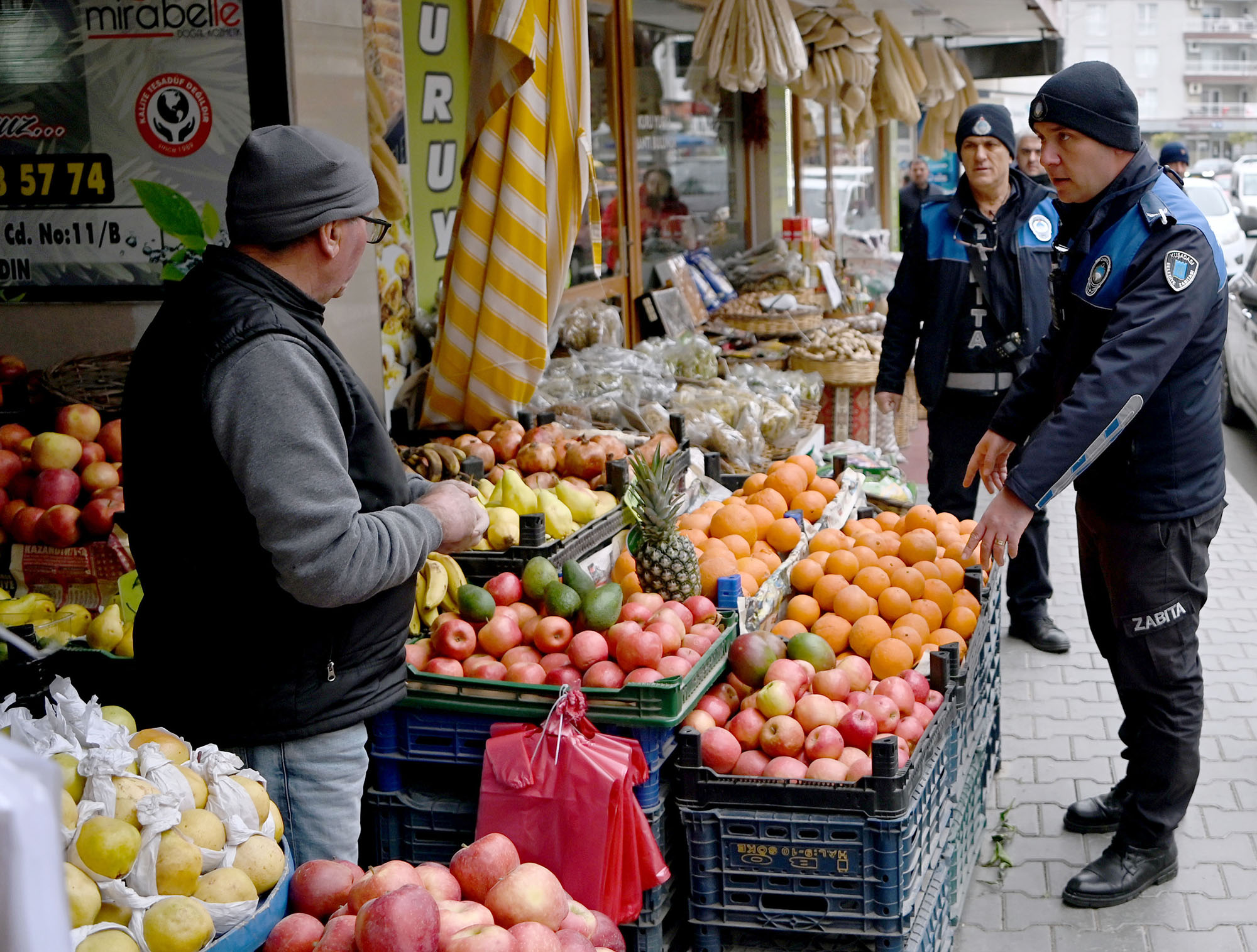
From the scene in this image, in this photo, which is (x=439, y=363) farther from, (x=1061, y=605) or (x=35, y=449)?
(x=1061, y=605)

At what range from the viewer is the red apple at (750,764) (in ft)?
10.0

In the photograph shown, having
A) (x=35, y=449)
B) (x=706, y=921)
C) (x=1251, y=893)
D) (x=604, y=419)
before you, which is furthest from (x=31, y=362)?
(x=1251, y=893)

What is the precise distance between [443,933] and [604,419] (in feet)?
13.6

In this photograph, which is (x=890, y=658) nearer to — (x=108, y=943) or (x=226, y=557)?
(x=226, y=557)

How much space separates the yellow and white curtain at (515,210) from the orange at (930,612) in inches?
74.6

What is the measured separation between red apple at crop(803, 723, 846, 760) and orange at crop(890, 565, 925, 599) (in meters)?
1.04

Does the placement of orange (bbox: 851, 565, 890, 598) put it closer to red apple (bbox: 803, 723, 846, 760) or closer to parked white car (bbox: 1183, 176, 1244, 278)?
red apple (bbox: 803, 723, 846, 760)

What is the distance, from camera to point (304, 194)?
2.26 m

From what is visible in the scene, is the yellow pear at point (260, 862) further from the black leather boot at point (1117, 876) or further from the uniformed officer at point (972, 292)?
the uniformed officer at point (972, 292)

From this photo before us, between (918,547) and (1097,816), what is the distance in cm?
113

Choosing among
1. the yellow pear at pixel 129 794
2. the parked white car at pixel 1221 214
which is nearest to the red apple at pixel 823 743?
the yellow pear at pixel 129 794

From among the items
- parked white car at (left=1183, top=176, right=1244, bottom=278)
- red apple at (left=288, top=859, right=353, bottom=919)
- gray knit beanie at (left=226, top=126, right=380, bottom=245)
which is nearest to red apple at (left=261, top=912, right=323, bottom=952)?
red apple at (left=288, top=859, right=353, bottom=919)

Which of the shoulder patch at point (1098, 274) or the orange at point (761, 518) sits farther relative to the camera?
the orange at point (761, 518)

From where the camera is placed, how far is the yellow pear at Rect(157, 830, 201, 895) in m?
1.93
